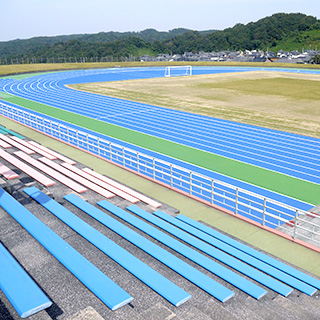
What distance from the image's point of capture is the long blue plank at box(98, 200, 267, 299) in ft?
20.1

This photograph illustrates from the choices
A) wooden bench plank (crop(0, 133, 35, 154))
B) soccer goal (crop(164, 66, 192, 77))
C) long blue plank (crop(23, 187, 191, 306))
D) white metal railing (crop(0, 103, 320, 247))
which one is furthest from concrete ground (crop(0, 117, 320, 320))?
soccer goal (crop(164, 66, 192, 77))

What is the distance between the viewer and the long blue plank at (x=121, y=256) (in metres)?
5.70

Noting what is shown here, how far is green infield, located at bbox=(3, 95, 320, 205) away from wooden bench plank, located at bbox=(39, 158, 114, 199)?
21.3 feet

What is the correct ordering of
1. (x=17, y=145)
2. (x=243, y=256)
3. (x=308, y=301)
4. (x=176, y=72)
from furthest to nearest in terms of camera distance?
(x=176, y=72)
(x=17, y=145)
(x=243, y=256)
(x=308, y=301)

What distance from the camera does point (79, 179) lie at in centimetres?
1128

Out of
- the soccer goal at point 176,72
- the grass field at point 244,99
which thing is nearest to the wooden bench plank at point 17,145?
the grass field at point 244,99

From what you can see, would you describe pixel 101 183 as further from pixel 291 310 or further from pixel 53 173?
pixel 291 310

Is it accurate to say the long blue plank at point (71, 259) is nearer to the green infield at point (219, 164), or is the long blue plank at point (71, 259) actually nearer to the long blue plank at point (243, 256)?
the long blue plank at point (243, 256)

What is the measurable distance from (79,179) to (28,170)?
1.86 m

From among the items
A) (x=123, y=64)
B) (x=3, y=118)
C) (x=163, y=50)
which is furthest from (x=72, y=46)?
(x=3, y=118)

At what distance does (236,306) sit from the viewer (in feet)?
18.6

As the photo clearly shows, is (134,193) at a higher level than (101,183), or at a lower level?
lower

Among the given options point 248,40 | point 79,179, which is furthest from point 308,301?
point 248,40

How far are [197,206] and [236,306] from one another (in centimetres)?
509
